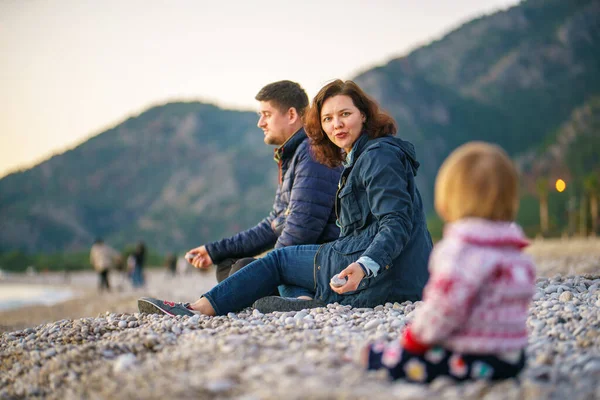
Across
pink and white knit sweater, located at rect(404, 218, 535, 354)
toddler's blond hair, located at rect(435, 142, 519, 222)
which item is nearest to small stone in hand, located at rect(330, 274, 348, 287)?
pink and white knit sweater, located at rect(404, 218, 535, 354)

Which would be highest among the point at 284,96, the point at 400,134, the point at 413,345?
the point at 400,134

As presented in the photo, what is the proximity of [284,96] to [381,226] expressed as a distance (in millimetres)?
1988

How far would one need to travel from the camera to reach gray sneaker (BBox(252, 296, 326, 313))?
15.0 feet

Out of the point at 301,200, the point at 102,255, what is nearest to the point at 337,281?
the point at 301,200

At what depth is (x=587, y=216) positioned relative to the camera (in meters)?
67.0

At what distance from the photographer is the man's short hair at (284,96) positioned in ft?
18.4

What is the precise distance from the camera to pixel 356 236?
4398mm

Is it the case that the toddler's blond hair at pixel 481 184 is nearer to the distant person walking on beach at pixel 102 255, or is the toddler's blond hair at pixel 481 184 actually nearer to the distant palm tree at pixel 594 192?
the distant person walking on beach at pixel 102 255

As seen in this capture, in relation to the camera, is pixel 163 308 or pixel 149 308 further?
pixel 149 308

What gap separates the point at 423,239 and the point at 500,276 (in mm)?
1904

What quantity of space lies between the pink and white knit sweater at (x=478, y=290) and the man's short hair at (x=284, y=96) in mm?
3332

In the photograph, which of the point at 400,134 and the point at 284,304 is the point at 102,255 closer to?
the point at 284,304

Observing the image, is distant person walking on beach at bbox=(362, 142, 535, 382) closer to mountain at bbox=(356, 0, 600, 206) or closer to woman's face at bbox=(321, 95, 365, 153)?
woman's face at bbox=(321, 95, 365, 153)

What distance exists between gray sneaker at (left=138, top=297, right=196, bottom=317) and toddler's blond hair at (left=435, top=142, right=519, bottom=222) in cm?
250
